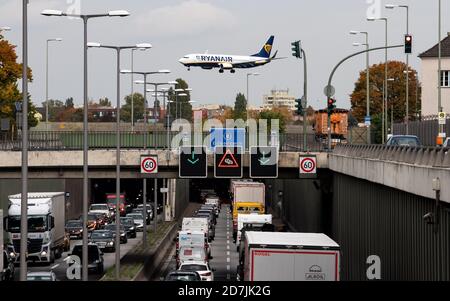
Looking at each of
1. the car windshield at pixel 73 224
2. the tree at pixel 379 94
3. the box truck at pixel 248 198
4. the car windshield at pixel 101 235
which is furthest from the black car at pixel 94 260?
the tree at pixel 379 94

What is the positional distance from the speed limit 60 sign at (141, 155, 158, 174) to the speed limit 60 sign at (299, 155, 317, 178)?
6556mm

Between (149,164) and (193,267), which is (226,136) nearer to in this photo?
(149,164)

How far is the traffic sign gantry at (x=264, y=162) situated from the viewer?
5819 cm

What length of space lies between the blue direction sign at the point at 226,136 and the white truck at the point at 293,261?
2759cm

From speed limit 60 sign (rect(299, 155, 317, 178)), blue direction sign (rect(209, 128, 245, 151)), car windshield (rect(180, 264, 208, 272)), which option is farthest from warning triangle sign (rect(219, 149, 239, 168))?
car windshield (rect(180, 264, 208, 272))

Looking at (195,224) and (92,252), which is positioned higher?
(92,252)

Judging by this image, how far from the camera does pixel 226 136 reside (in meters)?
62.3

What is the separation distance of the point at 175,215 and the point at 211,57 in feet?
81.9

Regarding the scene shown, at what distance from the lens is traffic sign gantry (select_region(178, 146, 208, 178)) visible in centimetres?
5822

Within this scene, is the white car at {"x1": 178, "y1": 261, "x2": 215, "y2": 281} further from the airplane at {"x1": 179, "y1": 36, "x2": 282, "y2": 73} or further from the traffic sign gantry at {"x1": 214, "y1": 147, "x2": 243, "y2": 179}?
the airplane at {"x1": 179, "y1": 36, "x2": 282, "y2": 73}

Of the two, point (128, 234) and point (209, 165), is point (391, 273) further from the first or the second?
point (128, 234)

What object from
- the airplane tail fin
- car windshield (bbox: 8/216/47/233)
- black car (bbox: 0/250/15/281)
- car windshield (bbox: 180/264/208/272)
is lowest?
black car (bbox: 0/250/15/281)

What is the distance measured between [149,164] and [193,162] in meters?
2.00

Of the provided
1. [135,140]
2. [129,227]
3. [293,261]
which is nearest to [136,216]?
[129,227]
